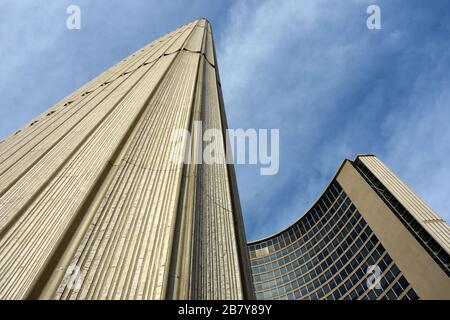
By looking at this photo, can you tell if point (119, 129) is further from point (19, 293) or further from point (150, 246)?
point (19, 293)

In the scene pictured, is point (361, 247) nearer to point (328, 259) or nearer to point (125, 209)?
point (328, 259)

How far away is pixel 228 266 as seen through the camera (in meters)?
3.33

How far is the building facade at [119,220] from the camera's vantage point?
243 cm

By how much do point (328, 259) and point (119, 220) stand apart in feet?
128

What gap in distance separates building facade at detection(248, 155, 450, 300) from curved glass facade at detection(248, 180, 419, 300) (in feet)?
0.26

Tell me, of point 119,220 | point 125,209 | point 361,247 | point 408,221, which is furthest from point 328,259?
point 119,220

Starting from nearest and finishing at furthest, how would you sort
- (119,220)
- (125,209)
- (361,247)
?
(119,220)
(125,209)
(361,247)

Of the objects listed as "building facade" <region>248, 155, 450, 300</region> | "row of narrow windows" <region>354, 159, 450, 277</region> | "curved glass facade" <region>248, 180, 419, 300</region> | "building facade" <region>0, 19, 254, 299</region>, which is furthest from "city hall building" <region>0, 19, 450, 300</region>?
"curved glass facade" <region>248, 180, 419, 300</region>

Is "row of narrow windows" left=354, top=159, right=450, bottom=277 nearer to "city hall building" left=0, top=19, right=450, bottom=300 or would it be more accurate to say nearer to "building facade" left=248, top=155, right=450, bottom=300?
"building facade" left=248, top=155, right=450, bottom=300

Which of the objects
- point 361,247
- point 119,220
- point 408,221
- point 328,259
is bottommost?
point 119,220

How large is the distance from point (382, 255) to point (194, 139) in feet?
102

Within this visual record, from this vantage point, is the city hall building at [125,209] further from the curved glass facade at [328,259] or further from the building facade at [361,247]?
the curved glass facade at [328,259]

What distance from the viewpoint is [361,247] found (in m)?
34.2
